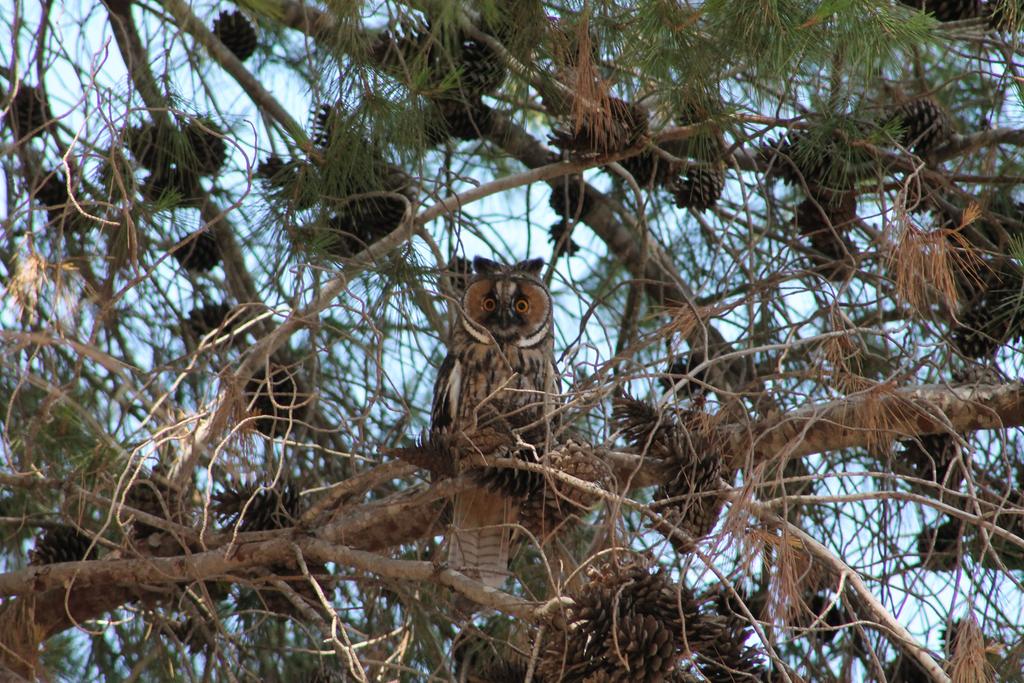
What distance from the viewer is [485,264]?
299cm

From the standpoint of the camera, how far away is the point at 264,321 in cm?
311

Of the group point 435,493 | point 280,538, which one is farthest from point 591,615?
point 280,538

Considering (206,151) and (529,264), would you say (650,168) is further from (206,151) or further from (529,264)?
(206,151)

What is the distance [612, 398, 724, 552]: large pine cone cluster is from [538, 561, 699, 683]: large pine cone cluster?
0.27 metres

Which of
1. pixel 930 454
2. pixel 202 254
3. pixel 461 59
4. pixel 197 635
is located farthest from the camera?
pixel 202 254

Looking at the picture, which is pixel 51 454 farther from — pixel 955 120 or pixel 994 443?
pixel 955 120

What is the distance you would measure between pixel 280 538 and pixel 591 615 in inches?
38.8

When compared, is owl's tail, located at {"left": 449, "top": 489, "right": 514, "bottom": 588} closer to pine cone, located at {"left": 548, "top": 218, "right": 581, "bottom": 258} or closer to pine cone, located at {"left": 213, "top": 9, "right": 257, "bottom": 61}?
pine cone, located at {"left": 548, "top": 218, "right": 581, "bottom": 258}

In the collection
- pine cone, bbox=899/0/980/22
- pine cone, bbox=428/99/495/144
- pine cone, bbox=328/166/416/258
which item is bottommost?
pine cone, bbox=328/166/416/258

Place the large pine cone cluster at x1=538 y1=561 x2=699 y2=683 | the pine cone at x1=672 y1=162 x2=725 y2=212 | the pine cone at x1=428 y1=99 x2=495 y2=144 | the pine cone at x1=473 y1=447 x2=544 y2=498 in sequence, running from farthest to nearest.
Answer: the pine cone at x1=672 y1=162 x2=725 y2=212
the pine cone at x1=428 y1=99 x2=495 y2=144
the pine cone at x1=473 y1=447 x2=544 y2=498
the large pine cone cluster at x1=538 y1=561 x2=699 y2=683

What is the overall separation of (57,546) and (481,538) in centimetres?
108

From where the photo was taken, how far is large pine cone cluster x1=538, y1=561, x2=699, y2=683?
143 cm

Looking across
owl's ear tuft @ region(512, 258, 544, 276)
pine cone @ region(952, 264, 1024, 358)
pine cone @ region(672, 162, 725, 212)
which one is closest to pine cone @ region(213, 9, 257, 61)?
owl's ear tuft @ region(512, 258, 544, 276)

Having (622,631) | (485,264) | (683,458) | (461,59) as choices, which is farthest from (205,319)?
(622,631)
